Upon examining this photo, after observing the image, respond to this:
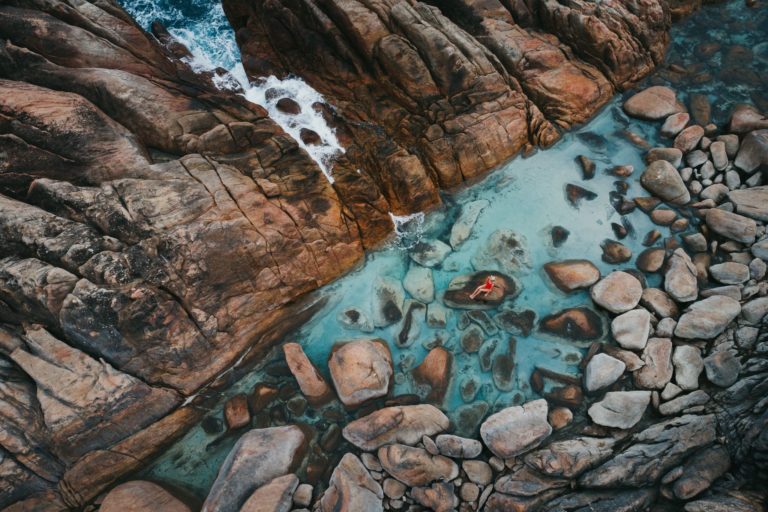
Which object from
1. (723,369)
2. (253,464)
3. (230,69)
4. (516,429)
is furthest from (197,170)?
(723,369)

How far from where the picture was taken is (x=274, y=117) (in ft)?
40.0

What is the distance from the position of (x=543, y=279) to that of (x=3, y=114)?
1108cm

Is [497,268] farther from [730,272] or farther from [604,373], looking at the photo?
[730,272]

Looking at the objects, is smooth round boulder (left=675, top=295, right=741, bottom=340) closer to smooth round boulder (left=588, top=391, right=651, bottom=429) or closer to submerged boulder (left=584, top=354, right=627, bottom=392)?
submerged boulder (left=584, top=354, right=627, bottom=392)

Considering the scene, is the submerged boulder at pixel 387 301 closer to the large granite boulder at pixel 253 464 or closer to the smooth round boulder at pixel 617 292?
the large granite boulder at pixel 253 464

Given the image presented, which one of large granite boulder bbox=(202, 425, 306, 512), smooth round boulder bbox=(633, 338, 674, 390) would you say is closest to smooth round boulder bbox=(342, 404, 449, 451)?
large granite boulder bbox=(202, 425, 306, 512)

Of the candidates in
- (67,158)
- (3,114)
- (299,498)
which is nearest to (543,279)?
(299,498)

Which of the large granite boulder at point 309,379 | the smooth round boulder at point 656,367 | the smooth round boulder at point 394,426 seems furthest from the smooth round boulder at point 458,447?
the smooth round boulder at point 656,367

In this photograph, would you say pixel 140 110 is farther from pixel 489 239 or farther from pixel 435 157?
pixel 489 239

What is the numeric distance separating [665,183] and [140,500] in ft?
41.8

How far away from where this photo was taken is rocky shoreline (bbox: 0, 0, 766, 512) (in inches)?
318

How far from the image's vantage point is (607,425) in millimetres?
8305

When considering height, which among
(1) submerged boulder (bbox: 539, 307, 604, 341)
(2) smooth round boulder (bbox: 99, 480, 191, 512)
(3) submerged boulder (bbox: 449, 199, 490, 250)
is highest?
(3) submerged boulder (bbox: 449, 199, 490, 250)

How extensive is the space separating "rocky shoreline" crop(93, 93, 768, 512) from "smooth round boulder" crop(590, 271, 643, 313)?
0.07ft
